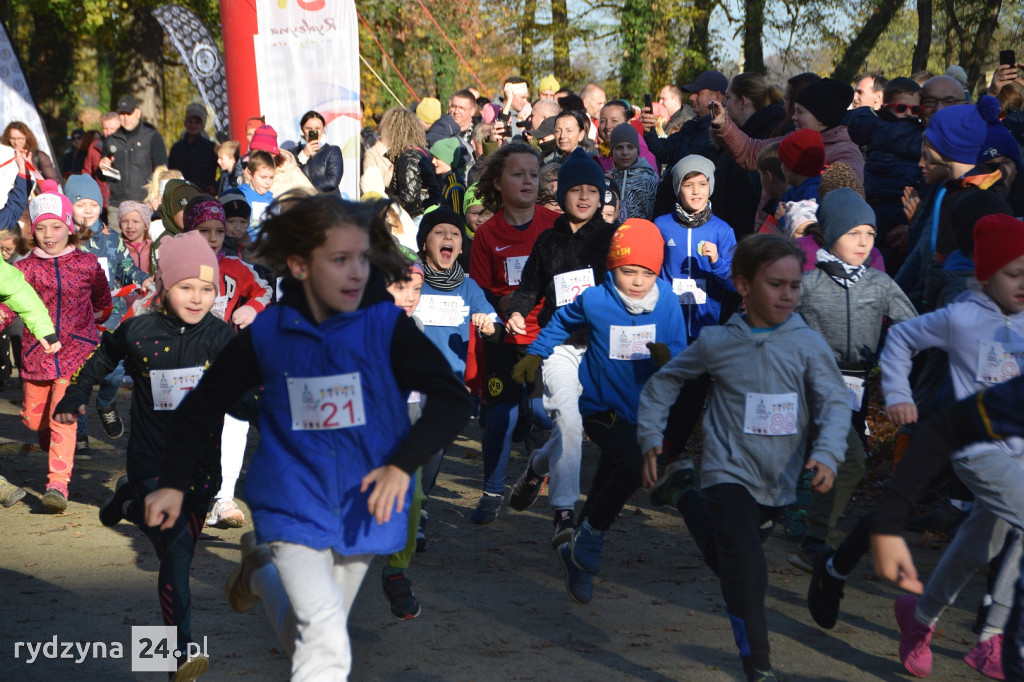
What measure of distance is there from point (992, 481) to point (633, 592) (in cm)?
204

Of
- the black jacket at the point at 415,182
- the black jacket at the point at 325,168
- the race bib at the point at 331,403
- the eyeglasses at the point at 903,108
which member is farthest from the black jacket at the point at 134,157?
the race bib at the point at 331,403

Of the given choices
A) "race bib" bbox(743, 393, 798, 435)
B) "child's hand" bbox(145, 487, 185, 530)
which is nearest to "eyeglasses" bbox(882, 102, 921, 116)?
"race bib" bbox(743, 393, 798, 435)

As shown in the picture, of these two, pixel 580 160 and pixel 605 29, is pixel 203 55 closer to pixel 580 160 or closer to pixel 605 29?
Result: pixel 605 29

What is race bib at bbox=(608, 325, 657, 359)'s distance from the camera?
592 cm

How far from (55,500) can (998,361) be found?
5679 mm

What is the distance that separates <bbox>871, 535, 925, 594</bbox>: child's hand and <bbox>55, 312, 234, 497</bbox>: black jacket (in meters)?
2.96

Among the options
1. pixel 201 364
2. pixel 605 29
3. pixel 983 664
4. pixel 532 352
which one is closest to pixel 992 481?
pixel 983 664

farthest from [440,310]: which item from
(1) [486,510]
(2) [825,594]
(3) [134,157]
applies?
(3) [134,157]

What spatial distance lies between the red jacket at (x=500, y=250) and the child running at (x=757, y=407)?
275 centimetres

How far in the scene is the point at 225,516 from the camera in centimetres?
728

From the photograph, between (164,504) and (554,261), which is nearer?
(164,504)

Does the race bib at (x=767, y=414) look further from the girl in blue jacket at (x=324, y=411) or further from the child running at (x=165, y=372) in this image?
the child running at (x=165, y=372)

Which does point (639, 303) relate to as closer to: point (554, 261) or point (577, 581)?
point (554, 261)

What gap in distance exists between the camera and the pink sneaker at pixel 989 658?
4688 millimetres
